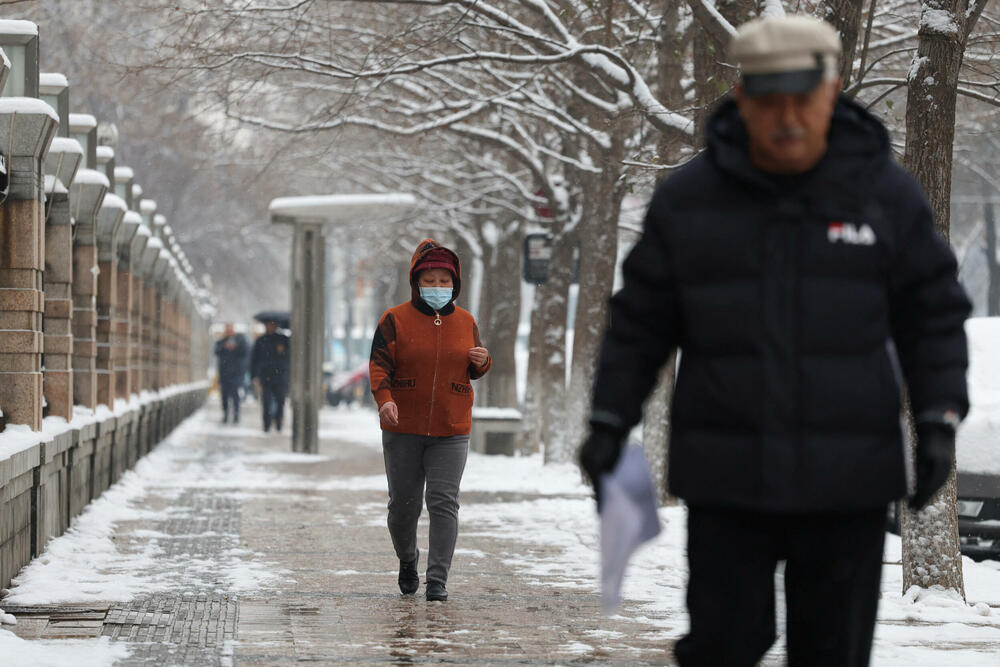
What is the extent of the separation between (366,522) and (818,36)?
9856 mm

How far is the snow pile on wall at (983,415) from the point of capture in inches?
462

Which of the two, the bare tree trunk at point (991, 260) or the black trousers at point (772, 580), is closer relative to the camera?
the black trousers at point (772, 580)

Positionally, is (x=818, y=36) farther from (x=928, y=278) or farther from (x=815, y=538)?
(x=815, y=538)

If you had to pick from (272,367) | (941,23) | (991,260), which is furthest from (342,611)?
(991,260)

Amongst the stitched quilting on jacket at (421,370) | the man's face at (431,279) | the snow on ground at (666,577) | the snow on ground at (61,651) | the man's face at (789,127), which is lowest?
the snow on ground at (666,577)

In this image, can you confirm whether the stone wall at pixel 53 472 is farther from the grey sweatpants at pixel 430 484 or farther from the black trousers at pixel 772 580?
the black trousers at pixel 772 580

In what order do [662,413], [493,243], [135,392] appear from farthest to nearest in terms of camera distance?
[493,243] < [135,392] < [662,413]

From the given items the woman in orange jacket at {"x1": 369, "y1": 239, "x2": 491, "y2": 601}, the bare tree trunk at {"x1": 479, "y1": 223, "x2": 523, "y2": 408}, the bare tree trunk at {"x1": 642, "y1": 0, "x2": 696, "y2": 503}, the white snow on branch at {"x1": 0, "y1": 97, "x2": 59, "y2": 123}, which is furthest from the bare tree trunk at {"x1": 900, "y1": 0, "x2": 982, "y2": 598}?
the bare tree trunk at {"x1": 479, "y1": 223, "x2": 523, "y2": 408}

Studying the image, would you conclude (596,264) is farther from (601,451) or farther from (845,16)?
(601,451)

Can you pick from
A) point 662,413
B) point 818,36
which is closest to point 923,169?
point 818,36

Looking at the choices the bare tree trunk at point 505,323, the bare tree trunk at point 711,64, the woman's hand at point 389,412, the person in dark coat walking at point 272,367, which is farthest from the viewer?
the person in dark coat walking at point 272,367

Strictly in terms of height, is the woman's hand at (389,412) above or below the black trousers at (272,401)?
above

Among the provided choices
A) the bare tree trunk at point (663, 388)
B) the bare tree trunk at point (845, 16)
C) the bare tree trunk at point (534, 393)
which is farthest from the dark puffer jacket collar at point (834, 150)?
the bare tree trunk at point (534, 393)

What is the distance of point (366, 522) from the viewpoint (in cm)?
1332
